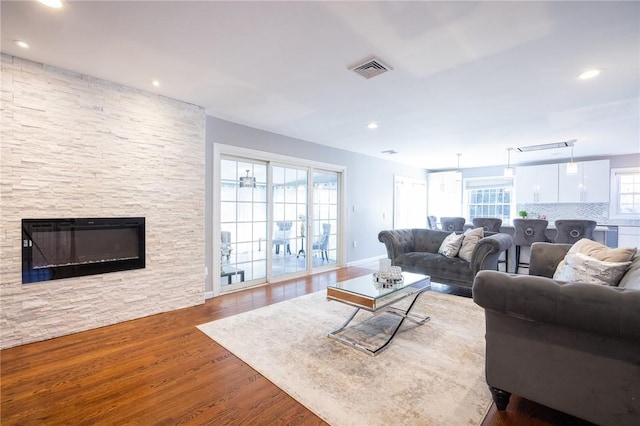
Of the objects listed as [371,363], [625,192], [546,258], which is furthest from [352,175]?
[625,192]

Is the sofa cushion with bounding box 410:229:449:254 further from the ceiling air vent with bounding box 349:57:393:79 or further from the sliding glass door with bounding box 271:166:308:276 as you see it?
the ceiling air vent with bounding box 349:57:393:79

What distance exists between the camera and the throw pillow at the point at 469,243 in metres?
4.03

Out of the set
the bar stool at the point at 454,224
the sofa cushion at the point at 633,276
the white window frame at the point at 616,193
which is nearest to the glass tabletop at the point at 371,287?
the sofa cushion at the point at 633,276

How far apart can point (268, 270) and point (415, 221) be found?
5.48 meters

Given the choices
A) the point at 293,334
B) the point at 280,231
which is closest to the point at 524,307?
the point at 293,334

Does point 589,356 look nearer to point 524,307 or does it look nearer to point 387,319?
point 524,307

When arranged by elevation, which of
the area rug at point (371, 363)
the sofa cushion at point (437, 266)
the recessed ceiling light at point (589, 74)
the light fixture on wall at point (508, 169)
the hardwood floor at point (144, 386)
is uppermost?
the recessed ceiling light at point (589, 74)

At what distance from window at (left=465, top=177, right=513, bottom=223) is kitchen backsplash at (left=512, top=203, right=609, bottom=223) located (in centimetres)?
39

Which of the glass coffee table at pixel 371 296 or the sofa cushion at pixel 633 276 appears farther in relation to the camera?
the glass coffee table at pixel 371 296

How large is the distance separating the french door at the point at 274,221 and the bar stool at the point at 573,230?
12.5 ft

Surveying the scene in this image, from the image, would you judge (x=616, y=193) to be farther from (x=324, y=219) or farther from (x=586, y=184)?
(x=324, y=219)

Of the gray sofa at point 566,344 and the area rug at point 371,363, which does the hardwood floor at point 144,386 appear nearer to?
the area rug at point 371,363

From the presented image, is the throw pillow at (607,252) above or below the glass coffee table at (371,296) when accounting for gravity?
above

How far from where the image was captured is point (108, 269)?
308cm
